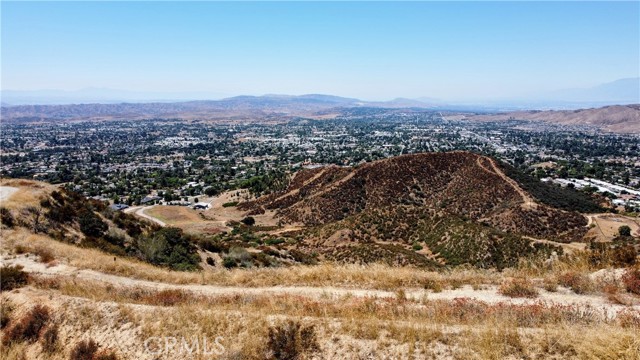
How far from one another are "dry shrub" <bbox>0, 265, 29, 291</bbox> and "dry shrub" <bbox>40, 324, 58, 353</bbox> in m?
3.29

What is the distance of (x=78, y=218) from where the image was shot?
21.3 metres

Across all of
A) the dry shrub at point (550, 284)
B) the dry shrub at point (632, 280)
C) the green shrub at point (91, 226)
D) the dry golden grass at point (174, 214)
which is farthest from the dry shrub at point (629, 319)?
the dry golden grass at point (174, 214)

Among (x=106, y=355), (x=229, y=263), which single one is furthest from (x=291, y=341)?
(x=229, y=263)

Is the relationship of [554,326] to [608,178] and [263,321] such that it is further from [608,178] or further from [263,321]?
[608,178]

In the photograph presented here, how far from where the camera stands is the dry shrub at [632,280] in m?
8.58

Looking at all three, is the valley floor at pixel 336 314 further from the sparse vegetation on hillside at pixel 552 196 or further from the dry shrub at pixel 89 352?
the sparse vegetation on hillside at pixel 552 196

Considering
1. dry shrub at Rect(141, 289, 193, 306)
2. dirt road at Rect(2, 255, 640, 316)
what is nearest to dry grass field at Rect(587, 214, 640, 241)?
dirt road at Rect(2, 255, 640, 316)

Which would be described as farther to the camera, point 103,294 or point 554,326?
point 103,294

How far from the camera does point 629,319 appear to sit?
6.94 metres

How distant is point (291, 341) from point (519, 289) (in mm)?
5969

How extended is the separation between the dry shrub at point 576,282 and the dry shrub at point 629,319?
148 centimetres

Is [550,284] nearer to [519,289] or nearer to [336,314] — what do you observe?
[519,289]

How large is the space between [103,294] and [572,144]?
221 meters

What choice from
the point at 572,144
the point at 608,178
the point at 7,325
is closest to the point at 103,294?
the point at 7,325
